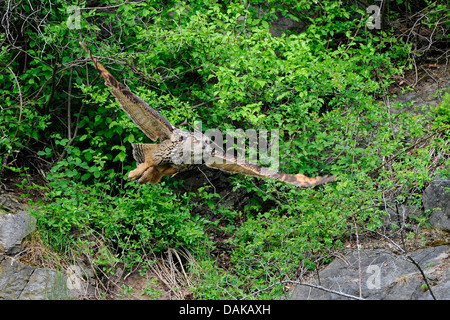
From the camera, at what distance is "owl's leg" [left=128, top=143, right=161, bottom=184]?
627 centimetres

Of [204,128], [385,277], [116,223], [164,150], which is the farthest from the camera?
[204,128]

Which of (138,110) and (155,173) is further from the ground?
(138,110)

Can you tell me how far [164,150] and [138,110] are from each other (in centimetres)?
49

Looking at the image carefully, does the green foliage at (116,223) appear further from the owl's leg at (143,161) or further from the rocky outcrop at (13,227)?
the owl's leg at (143,161)

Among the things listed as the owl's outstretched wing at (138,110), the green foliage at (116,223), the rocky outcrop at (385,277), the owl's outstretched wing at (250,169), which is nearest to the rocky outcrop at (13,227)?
the green foliage at (116,223)

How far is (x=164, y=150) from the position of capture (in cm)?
611

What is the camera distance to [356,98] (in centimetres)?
684

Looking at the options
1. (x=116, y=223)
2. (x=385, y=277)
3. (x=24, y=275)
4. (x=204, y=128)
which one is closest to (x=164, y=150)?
(x=116, y=223)

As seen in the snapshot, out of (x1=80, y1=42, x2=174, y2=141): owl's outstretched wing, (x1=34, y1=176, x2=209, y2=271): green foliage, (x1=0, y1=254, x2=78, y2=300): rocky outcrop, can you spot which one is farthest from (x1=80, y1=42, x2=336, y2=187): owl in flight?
(x1=0, y1=254, x2=78, y2=300): rocky outcrop

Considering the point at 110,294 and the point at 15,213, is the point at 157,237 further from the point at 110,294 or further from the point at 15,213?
the point at 15,213

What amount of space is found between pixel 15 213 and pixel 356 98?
382 cm

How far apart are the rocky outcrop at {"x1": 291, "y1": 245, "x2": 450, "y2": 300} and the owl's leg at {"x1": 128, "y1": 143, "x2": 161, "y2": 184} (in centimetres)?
188

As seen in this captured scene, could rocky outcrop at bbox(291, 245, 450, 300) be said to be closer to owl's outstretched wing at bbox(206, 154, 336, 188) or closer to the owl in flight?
owl's outstretched wing at bbox(206, 154, 336, 188)

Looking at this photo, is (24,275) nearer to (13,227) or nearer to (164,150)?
(13,227)
